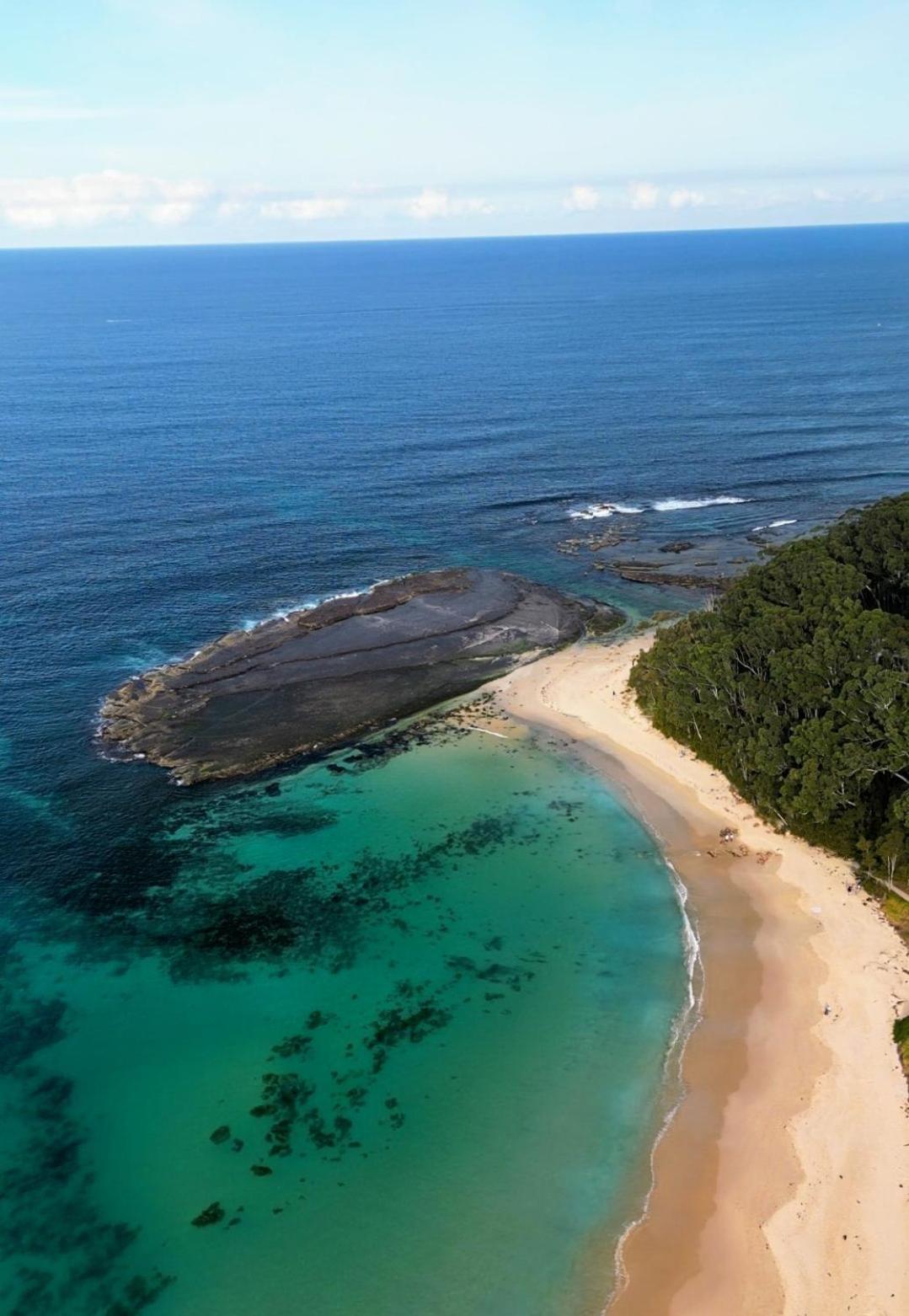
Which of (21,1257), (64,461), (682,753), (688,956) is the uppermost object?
(64,461)

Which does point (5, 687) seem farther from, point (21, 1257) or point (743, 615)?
point (743, 615)

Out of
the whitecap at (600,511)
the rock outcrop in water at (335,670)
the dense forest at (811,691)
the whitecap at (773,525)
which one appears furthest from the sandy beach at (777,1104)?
the whitecap at (600,511)

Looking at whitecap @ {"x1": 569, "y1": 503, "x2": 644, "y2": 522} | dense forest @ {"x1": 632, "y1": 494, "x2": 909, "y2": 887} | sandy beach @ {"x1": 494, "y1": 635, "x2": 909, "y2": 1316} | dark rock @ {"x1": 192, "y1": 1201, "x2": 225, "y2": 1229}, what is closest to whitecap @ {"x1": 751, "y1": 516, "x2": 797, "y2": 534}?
whitecap @ {"x1": 569, "y1": 503, "x2": 644, "y2": 522}

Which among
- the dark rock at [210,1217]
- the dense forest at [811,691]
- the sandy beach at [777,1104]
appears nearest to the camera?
the sandy beach at [777,1104]

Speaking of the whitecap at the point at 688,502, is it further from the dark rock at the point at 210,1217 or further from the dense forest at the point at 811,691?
the dark rock at the point at 210,1217

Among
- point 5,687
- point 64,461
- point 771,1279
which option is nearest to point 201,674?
point 5,687

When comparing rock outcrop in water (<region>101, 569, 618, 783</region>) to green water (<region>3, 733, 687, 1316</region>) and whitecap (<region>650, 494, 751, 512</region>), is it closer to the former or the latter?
green water (<region>3, 733, 687, 1316</region>)

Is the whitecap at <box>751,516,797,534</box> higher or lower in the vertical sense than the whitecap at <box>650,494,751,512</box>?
lower
